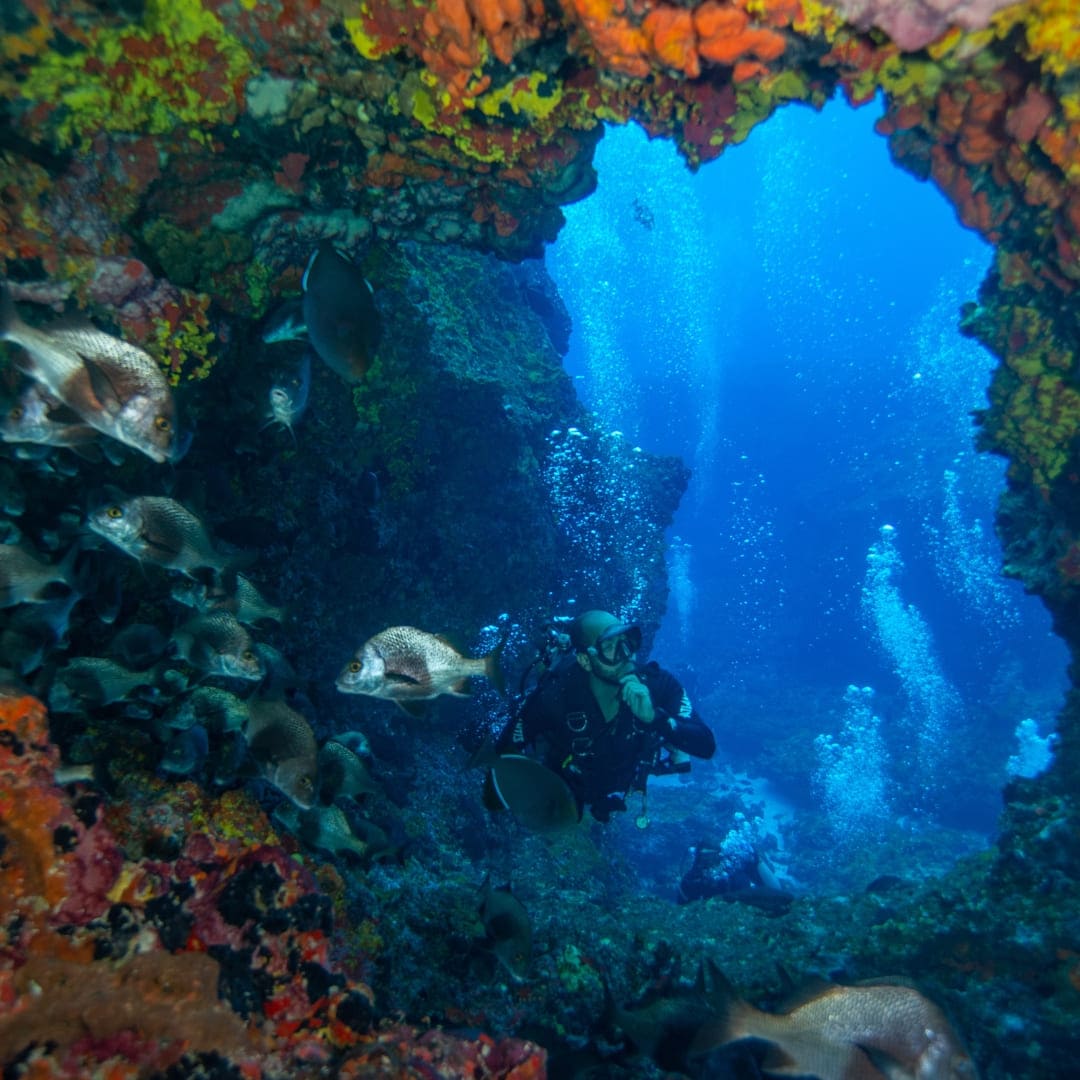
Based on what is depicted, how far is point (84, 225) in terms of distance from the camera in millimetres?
4211

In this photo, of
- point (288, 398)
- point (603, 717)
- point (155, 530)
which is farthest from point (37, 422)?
point (603, 717)

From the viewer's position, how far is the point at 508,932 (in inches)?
163

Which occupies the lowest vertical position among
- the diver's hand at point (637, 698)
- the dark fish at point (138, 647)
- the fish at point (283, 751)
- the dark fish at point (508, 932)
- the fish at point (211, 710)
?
the dark fish at point (508, 932)

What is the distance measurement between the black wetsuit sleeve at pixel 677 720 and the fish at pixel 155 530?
4.24 m

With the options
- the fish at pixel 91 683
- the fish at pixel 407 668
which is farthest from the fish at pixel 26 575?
the fish at pixel 407 668

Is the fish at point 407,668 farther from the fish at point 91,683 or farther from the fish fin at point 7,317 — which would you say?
the fish fin at point 7,317

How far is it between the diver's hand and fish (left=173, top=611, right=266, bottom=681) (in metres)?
3.13

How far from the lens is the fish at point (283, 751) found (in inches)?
122

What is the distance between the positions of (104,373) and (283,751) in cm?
192

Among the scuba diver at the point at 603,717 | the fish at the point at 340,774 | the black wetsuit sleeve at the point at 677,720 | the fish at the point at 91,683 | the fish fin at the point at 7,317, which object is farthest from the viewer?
→ the black wetsuit sleeve at the point at 677,720

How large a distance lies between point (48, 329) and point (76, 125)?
252 cm

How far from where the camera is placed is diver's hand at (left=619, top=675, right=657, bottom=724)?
18.0ft

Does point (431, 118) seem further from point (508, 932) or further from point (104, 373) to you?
point (508, 932)

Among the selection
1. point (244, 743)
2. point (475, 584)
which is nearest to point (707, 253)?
point (475, 584)
